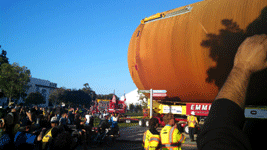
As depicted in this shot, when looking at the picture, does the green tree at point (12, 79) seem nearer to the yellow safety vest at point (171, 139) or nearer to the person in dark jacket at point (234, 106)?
the yellow safety vest at point (171, 139)

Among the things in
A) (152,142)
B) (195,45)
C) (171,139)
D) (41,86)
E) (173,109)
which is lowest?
(152,142)

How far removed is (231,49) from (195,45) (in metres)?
1.57

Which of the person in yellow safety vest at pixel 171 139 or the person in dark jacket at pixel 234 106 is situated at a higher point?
the person in dark jacket at pixel 234 106

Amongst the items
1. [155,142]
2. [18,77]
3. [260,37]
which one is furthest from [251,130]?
[18,77]

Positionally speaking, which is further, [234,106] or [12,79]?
[12,79]

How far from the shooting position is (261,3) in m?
8.15

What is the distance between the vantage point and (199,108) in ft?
35.8

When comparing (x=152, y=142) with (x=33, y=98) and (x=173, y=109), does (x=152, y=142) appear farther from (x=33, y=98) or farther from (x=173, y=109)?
(x=33, y=98)

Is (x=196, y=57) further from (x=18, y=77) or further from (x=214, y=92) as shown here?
(x=18, y=77)

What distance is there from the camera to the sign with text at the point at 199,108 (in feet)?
34.8

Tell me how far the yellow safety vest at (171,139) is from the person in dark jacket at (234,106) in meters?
4.36

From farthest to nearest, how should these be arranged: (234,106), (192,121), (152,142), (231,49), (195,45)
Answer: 1. (192,121)
2. (195,45)
3. (231,49)
4. (152,142)
5. (234,106)

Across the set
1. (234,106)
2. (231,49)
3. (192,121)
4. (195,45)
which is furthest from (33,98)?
(234,106)

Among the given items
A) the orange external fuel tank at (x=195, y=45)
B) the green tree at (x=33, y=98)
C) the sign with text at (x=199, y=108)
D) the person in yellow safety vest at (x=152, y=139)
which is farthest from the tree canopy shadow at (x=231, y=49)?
the green tree at (x=33, y=98)
